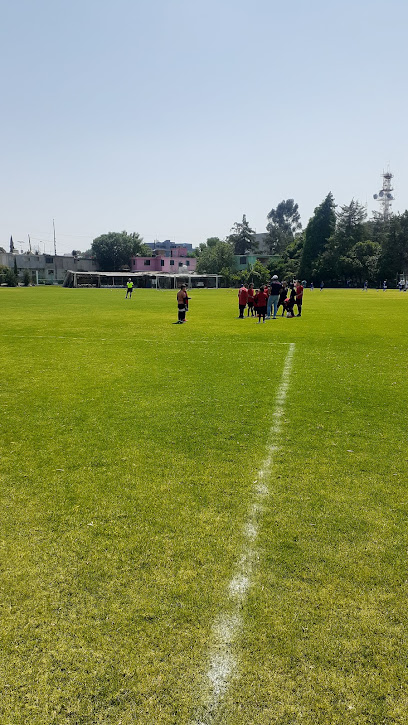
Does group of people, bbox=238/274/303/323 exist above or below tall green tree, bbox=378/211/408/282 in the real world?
below

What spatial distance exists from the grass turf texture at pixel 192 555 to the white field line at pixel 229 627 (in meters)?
0.05

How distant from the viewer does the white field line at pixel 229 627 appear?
8.51ft

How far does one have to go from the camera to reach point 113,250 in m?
109

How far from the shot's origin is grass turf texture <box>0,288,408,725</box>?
8.74 feet

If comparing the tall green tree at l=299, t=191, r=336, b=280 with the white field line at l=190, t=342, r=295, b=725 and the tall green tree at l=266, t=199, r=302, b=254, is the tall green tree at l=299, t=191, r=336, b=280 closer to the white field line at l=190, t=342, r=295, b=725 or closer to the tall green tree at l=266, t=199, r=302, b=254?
the tall green tree at l=266, t=199, r=302, b=254

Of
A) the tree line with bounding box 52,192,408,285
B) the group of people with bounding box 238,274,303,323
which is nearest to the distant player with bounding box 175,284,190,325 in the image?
the group of people with bounding box 238,274,303,323

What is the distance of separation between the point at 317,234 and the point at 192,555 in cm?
9638

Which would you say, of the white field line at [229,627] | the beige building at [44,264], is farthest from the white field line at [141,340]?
the beige building at [44,264]

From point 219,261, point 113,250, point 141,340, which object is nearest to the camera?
point 141,340

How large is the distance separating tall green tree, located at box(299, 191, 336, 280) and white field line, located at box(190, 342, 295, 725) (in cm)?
9301

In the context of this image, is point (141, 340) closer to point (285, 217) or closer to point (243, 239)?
point (243, 239)

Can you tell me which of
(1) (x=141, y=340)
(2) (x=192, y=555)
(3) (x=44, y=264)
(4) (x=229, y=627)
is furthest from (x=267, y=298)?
(3) (x=44, y=264)

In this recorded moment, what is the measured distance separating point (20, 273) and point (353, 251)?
6981 centimetres

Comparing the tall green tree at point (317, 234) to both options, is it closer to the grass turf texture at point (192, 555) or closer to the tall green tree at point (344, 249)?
the tall green tree at point (344, 249)
